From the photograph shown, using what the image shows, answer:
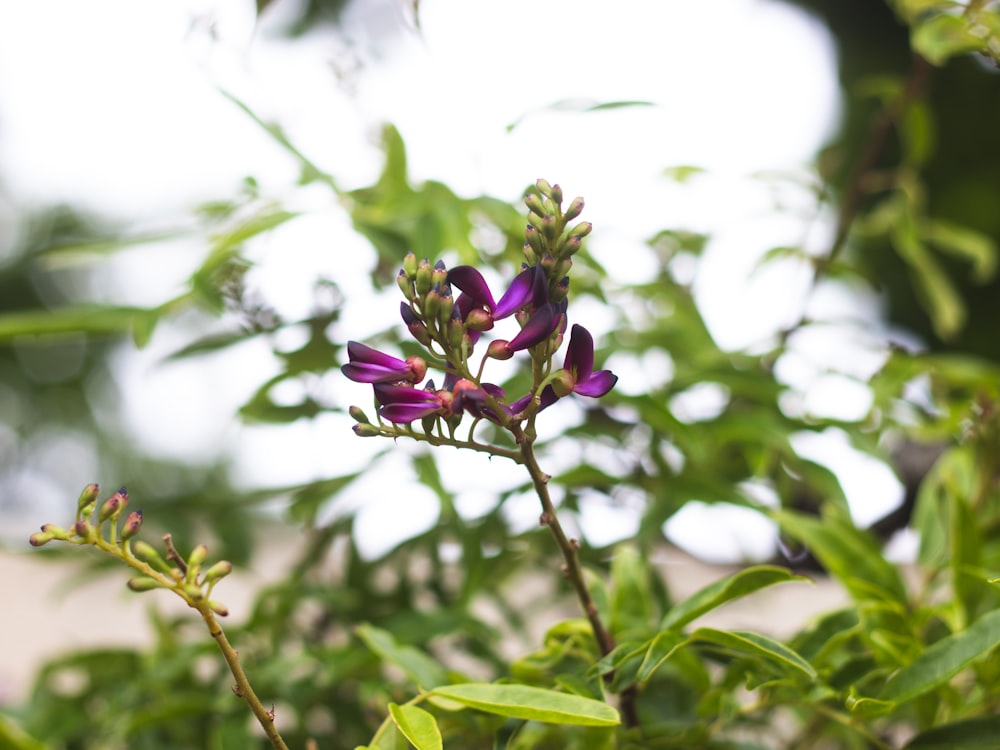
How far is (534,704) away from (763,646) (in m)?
0.10

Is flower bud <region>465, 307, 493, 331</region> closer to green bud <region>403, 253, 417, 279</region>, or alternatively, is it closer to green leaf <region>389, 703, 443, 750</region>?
green bud <region>403, 253, 417, 279</region>

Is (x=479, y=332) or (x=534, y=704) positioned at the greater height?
(x=479, y=332)

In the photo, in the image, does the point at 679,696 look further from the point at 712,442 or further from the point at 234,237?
the point at 234,237

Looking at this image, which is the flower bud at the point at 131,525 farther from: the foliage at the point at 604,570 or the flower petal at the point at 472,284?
the flower petal at the point at 472,284

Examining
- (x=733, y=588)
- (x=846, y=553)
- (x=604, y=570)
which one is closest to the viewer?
(x=733, y=588)

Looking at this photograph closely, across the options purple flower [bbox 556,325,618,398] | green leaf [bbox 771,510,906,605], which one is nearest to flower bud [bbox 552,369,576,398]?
purple flower [bbox 556,325,618,398]

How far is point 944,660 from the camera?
40 cm

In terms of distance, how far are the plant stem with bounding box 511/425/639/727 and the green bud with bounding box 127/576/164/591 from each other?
0.13 meters

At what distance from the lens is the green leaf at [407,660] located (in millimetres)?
→ 462

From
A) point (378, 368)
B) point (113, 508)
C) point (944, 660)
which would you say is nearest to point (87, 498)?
point (113, 508)

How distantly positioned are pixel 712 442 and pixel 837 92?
1.22 m

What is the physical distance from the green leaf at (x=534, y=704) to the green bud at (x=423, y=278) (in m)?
0.16

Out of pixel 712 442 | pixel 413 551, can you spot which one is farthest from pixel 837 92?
pixel 413 551

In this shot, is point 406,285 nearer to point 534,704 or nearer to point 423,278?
point 423,278
